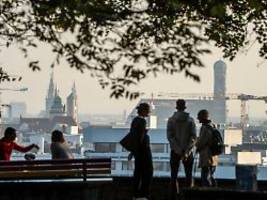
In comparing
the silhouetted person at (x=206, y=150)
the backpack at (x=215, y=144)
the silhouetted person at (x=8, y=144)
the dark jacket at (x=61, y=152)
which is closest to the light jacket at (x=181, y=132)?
the silhouetted person at (x=206, y=150)

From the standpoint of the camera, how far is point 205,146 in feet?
48.7

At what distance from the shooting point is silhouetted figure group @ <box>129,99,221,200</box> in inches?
537

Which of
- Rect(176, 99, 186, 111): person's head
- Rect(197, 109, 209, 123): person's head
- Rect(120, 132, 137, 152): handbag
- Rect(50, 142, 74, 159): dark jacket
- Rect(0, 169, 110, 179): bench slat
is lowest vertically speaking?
Rect(0, 169, 110, 179): bench slat

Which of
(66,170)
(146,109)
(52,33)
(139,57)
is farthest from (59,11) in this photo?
(66,170)

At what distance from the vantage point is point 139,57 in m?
9.00

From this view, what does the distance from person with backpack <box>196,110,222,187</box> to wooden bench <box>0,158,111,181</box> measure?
2.34m

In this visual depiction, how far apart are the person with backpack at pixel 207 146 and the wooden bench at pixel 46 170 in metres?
2.34

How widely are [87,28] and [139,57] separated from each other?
633 mm

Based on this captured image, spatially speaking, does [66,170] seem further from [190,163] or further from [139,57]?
[139,57]

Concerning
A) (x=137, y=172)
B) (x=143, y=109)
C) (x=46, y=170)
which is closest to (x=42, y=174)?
(x=46, y=170)

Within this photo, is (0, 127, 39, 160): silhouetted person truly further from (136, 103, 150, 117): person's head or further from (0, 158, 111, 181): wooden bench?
(136, 103, 150, 117): person's head

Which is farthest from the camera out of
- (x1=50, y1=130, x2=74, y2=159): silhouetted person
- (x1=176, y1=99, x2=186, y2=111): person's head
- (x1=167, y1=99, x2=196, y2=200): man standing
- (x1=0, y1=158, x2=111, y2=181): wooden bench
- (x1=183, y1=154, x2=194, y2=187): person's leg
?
(x1=50, y1=130, x2=74, y2=159): silhouetted person

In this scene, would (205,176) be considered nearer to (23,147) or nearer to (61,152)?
(61,152)

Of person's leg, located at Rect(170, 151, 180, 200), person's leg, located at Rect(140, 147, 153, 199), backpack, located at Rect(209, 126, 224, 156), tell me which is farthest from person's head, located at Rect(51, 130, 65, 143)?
backpack, located at Rect(209, 126, 224, 156)
